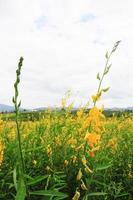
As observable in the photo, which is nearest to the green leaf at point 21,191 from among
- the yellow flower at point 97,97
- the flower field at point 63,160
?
the yellow flower at point 97,97

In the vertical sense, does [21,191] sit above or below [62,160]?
above

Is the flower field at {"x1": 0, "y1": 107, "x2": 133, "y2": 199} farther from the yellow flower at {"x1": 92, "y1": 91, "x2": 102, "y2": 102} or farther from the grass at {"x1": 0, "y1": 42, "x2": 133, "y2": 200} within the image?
the yellow flower at {"x1": 92, "y1": 91, "x2": 102, "y2": 102}

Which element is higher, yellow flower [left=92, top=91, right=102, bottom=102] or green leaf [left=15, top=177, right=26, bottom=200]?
yellow flower [left=92, top=91, right=102, bottom=102]

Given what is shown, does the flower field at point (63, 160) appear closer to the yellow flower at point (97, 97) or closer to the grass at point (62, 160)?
the grass at point (62, 160)

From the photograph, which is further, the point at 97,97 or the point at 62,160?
the point at 62,160

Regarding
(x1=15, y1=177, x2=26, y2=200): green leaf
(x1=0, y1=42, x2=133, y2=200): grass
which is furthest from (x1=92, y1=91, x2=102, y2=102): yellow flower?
(x1=0, y1=42, x2=133, y2=200): grass

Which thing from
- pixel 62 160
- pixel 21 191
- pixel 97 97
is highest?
pixel 97 97

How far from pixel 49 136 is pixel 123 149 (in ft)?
5.42

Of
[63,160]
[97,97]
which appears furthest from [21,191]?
[63,160]

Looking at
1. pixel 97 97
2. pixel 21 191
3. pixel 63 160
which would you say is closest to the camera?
pixel 21 191

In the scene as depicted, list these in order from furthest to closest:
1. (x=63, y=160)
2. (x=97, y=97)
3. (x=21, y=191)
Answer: (x=63, y=160)
(x=97, y=97)
(x=21, y=191)

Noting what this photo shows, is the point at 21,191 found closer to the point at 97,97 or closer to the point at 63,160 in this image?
the point at 97,97

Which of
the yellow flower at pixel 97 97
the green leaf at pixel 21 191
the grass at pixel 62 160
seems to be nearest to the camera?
the green leaf at pixel 21 191

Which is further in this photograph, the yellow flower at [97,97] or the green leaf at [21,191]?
the yellow flower at [97,97]
